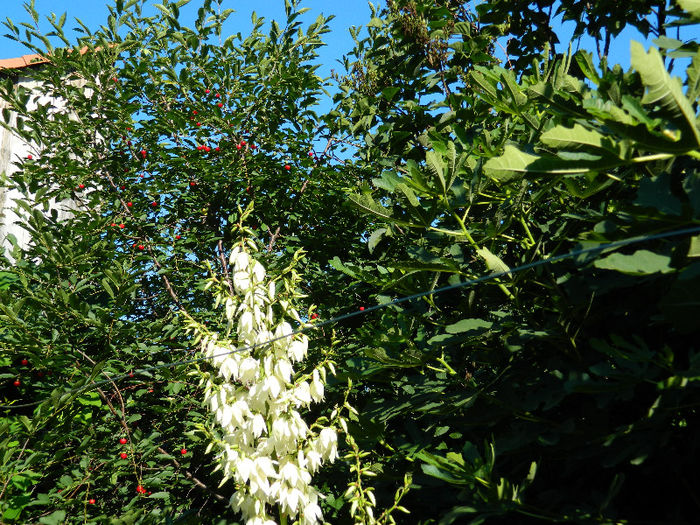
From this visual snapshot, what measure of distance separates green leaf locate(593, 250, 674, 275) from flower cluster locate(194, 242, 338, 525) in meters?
1.40

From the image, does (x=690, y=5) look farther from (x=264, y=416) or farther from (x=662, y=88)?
(x=264, y=416)

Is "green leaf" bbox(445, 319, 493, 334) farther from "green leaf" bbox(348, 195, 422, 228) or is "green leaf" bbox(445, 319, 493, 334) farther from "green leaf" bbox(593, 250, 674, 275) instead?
"green leaf" bbox(593, 250, 674, 275)

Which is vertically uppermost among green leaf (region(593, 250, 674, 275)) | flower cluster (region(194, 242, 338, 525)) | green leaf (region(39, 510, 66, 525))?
green leaf (region(593, 250, 674, 275))

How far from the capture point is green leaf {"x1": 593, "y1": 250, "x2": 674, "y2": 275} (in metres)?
1.14

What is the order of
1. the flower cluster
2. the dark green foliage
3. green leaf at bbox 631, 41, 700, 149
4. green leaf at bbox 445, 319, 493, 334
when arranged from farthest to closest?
1. the flower cluster
2. green leaf at bbox 445, 319, 493, 334
3. the dark green foliage
4. green leaf at bbox 631, 41, 700, 149

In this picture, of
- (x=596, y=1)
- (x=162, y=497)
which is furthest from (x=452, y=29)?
(x=162, y=497)

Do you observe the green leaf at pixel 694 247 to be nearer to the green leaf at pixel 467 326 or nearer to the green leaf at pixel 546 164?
the green leaf at pixel 546 164

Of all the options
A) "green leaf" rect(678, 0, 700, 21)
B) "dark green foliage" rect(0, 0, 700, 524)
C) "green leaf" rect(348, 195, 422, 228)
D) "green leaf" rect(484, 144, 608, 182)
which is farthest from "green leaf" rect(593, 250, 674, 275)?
"green leaf" rect(348, 195, 422, 228)

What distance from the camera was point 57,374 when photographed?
3.58 meters

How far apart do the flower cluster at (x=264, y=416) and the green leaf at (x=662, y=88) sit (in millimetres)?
1612

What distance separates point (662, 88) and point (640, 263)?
1.18 ft

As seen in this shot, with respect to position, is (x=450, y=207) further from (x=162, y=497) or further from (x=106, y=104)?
(x=106, y=104)

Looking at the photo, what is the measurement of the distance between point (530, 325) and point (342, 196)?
2.29m

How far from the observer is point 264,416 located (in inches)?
94.2
